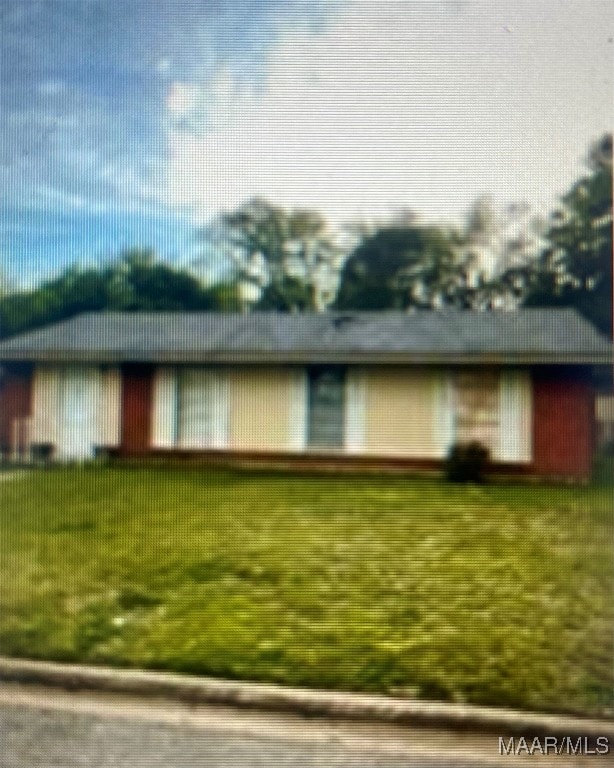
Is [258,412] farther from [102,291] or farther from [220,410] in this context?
[102,291]

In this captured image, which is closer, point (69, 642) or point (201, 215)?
point (201, 215)

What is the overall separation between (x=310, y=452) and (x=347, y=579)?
12.5 inches

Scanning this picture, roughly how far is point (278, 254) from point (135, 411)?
486mm

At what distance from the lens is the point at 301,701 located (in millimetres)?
1143

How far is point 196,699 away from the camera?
117 centimetres

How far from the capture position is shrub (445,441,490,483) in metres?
1.27

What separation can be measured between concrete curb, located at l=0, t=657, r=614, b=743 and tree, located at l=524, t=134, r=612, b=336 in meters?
0.63

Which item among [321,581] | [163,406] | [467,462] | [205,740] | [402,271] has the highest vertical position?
[402,271]

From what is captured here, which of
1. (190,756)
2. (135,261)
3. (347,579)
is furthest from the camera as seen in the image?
(347,579)

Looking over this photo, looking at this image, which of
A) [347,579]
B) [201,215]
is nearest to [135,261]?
[201,215]

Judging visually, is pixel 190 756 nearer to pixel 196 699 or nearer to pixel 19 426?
pixel 196 699

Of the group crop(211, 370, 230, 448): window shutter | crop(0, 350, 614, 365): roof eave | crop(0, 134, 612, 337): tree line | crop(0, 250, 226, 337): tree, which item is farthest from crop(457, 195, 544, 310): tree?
crop(211, 370, 230, 448): window shutter

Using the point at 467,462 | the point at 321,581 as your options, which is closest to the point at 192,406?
the point at 321,581

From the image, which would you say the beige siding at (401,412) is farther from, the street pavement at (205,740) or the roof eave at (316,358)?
the street pavement at (205,740)
